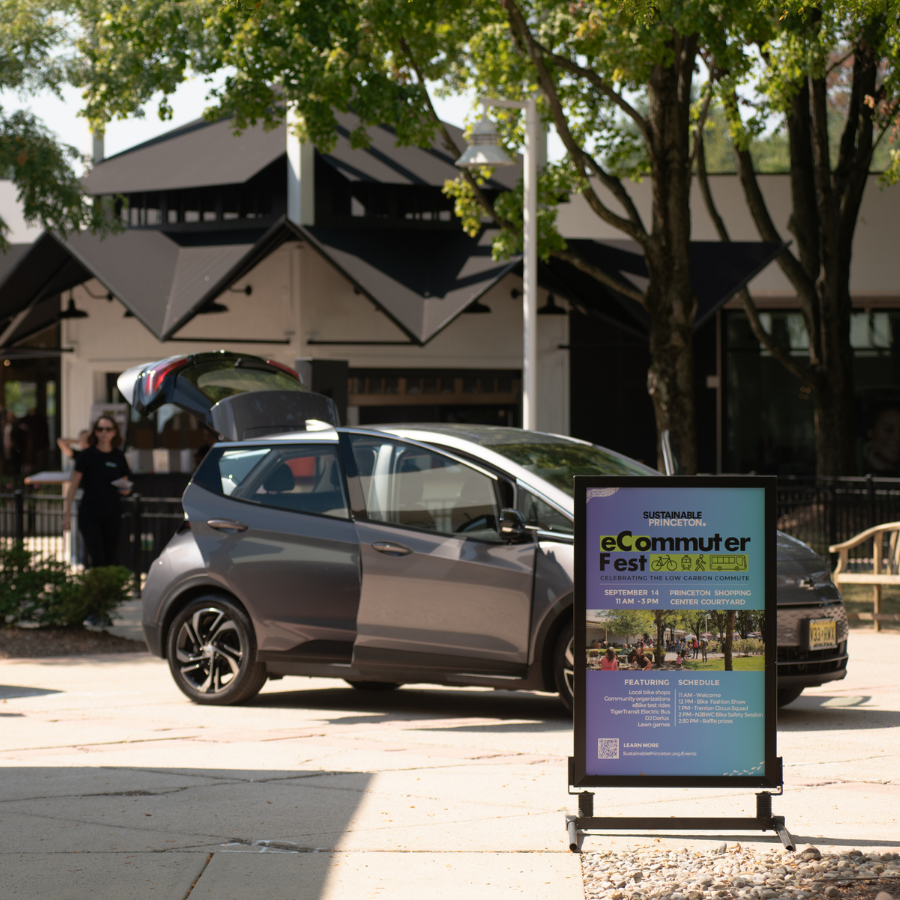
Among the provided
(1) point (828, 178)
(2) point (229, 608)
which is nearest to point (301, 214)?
(1) point (828, 178)

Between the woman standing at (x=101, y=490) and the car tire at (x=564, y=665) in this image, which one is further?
the woman standing at (x=101, y=490)

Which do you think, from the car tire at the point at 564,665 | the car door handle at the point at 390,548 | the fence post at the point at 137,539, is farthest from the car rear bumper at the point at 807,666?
the fence post at the point at 137,539

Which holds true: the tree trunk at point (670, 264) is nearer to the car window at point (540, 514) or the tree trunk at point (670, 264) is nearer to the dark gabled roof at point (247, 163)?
the dark gabled roof at point (247, 163)

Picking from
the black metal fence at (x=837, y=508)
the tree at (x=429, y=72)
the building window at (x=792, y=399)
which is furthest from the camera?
the building window at (x=792, y=399)

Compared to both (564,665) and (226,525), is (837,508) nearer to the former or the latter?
(564,665)

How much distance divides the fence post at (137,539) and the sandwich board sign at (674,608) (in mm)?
10273

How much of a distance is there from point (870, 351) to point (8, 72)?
19666mm

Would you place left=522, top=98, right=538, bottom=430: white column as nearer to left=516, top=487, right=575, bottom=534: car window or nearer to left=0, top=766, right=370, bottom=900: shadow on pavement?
left=516, top=487, right=575, bottom=534: car window

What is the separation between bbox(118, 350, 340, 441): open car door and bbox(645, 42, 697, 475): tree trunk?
6058 mm

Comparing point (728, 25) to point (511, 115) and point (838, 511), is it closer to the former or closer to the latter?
point (511, 115)

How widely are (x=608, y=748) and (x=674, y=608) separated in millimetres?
576

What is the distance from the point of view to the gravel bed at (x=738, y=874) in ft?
14.1

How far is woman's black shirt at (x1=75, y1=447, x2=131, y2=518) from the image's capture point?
13.7 m

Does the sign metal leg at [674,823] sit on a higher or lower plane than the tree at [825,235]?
lower
